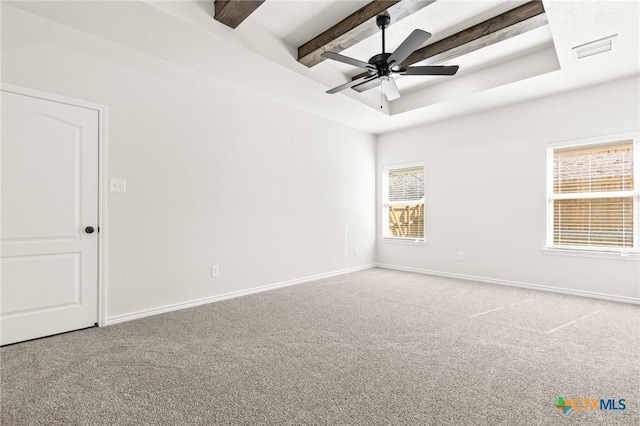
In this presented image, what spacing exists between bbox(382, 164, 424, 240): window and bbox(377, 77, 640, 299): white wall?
0.64ft

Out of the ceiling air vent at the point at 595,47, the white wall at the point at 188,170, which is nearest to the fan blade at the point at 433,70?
the ceiling air vent at the point at 595,47

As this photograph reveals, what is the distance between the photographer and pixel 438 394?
1834 millimetres

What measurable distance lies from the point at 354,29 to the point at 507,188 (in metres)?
3.22

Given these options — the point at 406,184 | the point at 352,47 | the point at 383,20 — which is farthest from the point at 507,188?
the point at 383,20

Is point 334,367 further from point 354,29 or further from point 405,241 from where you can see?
point 405,241

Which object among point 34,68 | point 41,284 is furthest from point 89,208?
point 34,68

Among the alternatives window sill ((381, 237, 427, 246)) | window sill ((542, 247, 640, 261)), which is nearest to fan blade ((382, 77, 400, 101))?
window sill ((381, 237, 427, 246))

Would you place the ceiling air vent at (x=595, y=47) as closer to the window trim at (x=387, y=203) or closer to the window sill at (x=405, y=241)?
the window trim at (x=387, y=203)

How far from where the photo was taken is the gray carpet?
65.7 inches

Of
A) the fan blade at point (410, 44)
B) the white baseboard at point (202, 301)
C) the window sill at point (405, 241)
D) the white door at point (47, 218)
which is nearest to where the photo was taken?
the fan blade at point (410, 44)

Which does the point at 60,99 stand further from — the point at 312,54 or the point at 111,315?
the point at 312,54

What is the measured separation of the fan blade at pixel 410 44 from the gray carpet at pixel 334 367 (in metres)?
2.42

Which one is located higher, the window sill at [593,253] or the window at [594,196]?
the window at [594,196]

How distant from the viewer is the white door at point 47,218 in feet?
8.37
